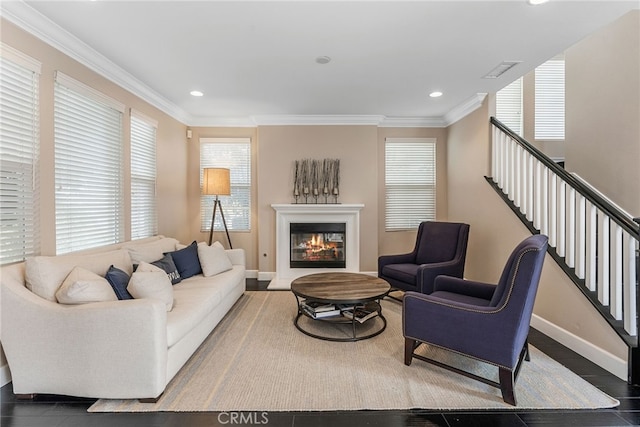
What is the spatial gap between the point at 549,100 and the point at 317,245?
4341mm

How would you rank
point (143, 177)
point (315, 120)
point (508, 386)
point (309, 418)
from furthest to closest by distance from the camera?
point (315, 120) < point (143, 177) < point (508, 386) < point (309, 418)

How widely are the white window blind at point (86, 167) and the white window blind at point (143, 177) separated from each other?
0.27 meters

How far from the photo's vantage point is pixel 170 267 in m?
3.17

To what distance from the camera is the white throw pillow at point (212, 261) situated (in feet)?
11.5

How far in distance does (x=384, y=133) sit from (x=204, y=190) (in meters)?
3.10

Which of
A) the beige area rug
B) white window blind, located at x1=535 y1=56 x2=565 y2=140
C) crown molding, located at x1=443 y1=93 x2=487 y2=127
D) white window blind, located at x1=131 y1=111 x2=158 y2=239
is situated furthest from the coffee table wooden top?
white window blind, located at x1=535 y1=56 x2=565 y2=140

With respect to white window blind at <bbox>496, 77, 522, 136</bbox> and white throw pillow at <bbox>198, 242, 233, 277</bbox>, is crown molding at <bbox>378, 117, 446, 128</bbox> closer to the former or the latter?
white window blind at <bbox>496, 77, 522, 136</bbox>

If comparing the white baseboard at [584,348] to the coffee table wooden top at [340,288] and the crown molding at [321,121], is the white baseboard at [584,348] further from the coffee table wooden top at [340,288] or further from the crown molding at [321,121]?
the crown molding at [321,121]

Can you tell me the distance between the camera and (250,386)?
214cm

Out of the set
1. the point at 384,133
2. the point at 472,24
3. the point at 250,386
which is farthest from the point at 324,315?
the point at 384,133

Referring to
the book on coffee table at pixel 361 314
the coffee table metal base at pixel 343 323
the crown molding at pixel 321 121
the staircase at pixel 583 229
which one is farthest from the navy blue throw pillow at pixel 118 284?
the staircase at pixel 583 229

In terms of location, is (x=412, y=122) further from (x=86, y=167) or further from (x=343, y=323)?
(x=86, y=167)

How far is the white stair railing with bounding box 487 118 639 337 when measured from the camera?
2.27 meters

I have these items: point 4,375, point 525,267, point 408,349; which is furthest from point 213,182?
Result: point 525,267
